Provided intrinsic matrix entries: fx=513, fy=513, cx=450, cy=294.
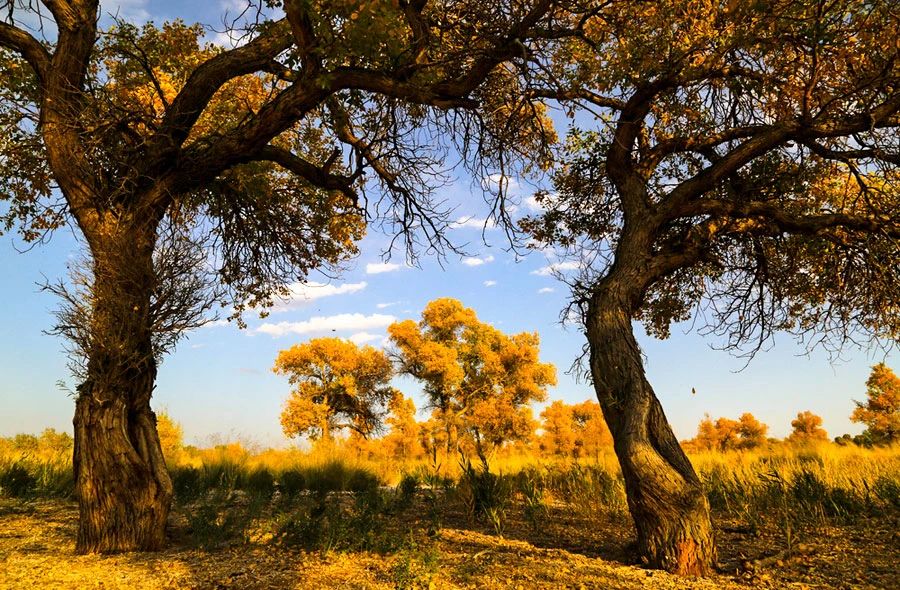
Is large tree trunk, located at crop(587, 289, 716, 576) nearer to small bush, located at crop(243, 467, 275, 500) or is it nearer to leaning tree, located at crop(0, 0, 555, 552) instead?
leaning tree, located at crop(0, 0, 555, 552)

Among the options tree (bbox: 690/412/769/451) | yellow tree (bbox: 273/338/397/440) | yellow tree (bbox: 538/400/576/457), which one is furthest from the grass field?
tree (bbox: 690/412/769/451)

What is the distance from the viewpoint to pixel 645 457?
4.50 meters

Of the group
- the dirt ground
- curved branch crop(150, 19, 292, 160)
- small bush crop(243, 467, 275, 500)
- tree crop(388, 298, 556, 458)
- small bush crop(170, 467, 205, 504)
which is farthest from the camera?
tree crop(388, 298, 556, 458)

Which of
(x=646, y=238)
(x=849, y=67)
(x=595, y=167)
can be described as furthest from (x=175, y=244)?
(x=849, y=67)

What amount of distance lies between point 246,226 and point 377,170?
8.22 feet

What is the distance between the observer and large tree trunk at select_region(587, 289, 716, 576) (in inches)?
166

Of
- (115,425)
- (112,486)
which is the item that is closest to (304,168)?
(115,425)

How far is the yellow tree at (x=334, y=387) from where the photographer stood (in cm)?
2598

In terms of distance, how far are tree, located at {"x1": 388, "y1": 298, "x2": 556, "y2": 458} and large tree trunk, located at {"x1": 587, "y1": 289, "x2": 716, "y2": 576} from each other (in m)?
21.8

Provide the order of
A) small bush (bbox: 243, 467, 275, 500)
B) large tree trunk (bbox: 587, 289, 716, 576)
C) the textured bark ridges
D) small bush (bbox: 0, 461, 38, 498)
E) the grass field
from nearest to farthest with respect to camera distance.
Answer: the grass field → large tree trunk (bbox: 587, 289, 716, 576) → the textured bark ridges → small bush (bbox: 0, 461, 38, 498) → small bush (bbox: 243, 467, 275, 500)

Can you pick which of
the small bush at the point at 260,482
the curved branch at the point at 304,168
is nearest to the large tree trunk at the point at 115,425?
the curved branch at the point at 304,168

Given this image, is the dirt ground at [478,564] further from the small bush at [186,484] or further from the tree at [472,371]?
the tree at [472,371]

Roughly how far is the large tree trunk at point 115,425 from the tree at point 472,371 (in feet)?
71.5

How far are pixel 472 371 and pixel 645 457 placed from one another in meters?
25.3
